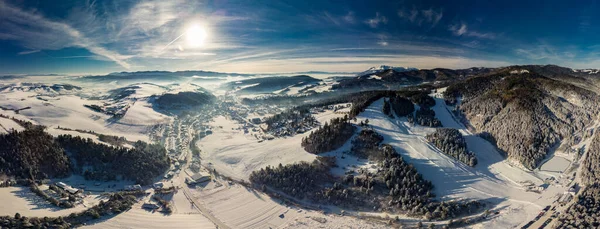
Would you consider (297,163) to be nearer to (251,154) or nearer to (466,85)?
(251,154)

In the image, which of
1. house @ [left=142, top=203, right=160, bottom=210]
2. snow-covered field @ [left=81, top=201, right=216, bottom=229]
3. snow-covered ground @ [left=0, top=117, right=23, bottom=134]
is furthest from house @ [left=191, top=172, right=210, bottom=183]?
snow-covered ground @ [left=0, top=117, right=23, bottom=134]

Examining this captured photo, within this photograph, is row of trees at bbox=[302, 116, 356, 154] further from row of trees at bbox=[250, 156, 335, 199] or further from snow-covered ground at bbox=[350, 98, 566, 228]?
snow-covered ground at bbox=[350, 98, 566, 228]

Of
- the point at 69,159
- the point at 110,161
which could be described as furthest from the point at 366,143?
the point at 69,159

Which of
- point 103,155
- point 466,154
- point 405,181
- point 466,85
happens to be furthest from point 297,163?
point 466,85

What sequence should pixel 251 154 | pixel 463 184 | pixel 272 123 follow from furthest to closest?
pixel 272 123, pixel 251 154, pixel 463 184

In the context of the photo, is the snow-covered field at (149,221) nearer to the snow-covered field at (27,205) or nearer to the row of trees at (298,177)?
the snow-covered field at (27,205)

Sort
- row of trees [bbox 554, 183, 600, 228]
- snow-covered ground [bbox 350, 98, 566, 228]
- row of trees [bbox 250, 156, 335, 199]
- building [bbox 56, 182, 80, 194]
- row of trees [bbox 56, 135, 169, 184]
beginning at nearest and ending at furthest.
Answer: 1. row of trees [bbox 554, 183, 600, 228]
2. snow-covered ground [bbox 350, 98, 566, 228]
3. building [bbox 56, 182, 80, 194]
4. row of trees [bbox 250, 156, 335, 199]
5. row of trees [bbox 56, 135, 169, 184]
